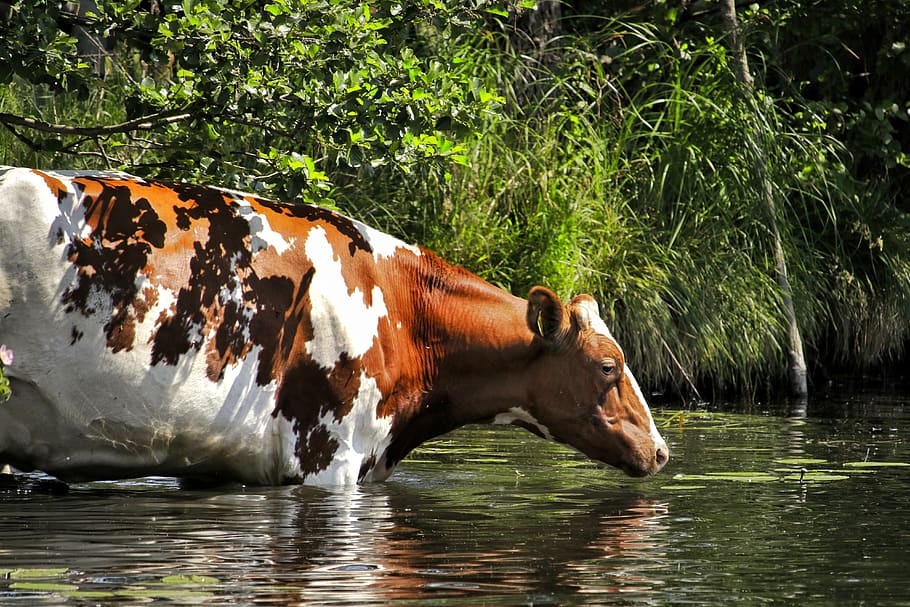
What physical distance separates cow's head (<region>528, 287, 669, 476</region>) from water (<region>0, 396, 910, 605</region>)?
0.62 ft

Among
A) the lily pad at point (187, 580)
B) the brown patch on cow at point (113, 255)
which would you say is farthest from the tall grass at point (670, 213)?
the lily pad at point (187, 580)

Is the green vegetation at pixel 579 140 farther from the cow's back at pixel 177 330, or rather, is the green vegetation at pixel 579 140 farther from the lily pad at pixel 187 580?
the lily pad at pixel 187 580

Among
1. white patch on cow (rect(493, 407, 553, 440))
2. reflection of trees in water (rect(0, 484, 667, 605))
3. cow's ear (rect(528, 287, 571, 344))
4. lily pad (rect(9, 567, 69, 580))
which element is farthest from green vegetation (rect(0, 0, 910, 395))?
lily pad (rect(9, 567, 69, 580))

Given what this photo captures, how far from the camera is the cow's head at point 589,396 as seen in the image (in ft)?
23.8

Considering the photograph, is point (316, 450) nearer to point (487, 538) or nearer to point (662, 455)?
point (487, 538)

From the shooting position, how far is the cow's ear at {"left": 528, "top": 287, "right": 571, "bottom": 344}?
7.11 m

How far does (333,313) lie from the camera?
22.3 ft

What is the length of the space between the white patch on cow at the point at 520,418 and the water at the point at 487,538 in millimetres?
256

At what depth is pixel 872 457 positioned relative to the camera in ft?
27.5

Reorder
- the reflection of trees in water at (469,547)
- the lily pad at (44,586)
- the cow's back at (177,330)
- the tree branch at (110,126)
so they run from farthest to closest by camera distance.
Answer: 1. the tree branch at (110,126)
2. the cow's back at (177,330)
3. the reflection of trees in water at (469,547)
4. the lily pad at (44,586)

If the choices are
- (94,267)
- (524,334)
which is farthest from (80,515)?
(524,334)

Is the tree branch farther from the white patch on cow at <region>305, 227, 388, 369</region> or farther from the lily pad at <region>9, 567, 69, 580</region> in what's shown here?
the lily pad at <region>9, 567, 69, 580</region>

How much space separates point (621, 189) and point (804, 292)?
191cm

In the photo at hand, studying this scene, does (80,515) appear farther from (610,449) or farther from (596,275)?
(596,275)
